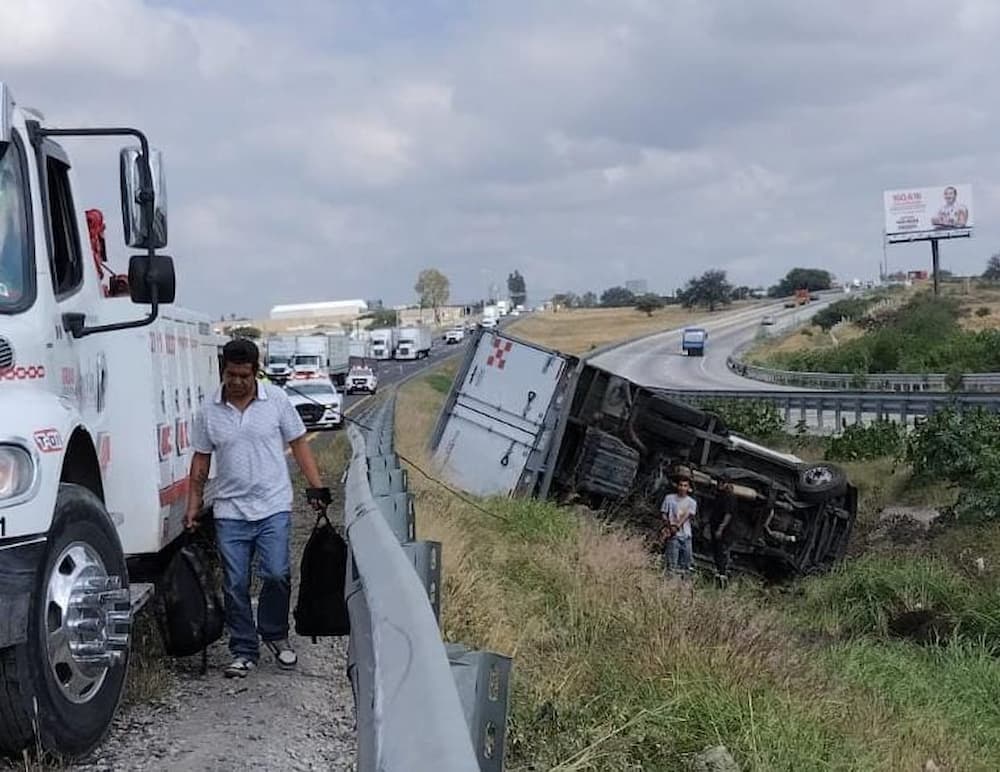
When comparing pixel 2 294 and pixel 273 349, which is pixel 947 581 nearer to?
pixel 2 294

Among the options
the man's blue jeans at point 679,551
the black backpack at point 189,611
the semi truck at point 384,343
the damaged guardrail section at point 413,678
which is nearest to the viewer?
the damaged guardrail section at point 413,678

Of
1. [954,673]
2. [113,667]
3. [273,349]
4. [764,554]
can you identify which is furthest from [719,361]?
[113,667]

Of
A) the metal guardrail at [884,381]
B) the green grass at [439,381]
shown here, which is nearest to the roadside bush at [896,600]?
the metal guardrail at [884,381]

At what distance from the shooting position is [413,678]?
2.63 m

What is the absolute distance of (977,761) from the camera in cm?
665

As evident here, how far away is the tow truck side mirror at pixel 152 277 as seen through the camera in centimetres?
546

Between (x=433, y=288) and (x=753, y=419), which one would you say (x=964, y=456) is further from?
(x=433, y=288)

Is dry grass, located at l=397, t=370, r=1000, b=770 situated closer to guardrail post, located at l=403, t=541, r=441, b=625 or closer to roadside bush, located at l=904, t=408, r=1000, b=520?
guardrail post, located at l=403, t=541, r=441, b=625

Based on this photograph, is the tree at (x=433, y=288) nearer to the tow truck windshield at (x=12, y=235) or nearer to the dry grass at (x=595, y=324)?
the dry grass at (x=595, y=324)

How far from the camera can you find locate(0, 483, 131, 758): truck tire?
4457 mm

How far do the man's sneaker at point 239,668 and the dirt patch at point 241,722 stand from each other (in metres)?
0.04

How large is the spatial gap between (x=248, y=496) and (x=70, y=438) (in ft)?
4.97

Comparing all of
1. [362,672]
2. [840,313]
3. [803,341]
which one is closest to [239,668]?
[362,672]

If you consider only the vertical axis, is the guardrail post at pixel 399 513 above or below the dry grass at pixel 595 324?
above
